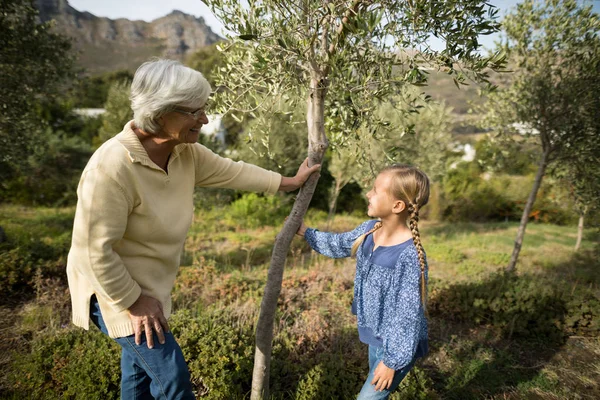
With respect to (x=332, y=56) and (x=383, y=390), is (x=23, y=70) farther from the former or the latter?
(x=383, y=390)

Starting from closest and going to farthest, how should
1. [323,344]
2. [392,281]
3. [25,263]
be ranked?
[392,281] < [323,344] < [25,263]

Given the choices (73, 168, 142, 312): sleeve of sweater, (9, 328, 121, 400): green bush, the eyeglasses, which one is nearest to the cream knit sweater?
(73, 168, 142, 312): sleeve of sweater

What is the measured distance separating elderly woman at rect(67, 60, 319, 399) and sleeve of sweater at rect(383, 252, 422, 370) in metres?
1.20

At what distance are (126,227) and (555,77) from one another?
296 inches

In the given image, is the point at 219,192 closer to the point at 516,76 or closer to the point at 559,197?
the point at 516,76

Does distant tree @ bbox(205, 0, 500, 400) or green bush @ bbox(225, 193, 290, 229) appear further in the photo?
green bush @ bbox(225, 193, 290, 229)

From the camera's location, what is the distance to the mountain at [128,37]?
59638 mm

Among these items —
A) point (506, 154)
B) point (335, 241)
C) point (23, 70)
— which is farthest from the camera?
point (506, 154)

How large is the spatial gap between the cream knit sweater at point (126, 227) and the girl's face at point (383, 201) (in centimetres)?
117

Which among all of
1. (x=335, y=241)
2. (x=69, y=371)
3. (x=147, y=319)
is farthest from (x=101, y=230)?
(x=69, y=371)

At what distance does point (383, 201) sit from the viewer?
219 centimetres

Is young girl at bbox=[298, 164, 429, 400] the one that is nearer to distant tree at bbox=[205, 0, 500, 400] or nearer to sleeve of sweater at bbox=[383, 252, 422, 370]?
sleeve of sweater at bbox=[383, 252, 422, 370]

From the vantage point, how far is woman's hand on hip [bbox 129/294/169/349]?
5.91ft

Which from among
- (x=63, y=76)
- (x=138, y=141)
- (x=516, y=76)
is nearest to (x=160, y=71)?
(x=138, y=141)
